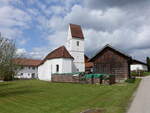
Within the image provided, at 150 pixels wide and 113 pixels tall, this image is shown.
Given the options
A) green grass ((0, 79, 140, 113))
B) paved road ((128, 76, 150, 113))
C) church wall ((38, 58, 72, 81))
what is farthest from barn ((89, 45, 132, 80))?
paved road ((128, 76, 150, 113))

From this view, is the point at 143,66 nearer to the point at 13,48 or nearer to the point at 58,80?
the point at 58,80

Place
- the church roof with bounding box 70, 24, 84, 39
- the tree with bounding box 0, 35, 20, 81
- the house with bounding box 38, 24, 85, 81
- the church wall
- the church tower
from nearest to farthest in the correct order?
the tree with bounding box 0, 35, 20, 81
the church wall
the house with bounding box 38, 24, 85, 81
the church tower
the church roof with bounding box 70, 24, 84, 39

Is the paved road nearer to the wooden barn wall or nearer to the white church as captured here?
the wooden barn wall

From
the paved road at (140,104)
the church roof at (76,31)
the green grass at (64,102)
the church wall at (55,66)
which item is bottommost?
the green grass at (64,102)

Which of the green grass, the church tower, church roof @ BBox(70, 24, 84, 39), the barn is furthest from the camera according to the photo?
church roof @ BBox(70, 24, 84, 39)

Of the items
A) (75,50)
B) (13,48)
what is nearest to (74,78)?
(13,48)

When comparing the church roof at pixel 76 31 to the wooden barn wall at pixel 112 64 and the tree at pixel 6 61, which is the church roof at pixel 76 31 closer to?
the wooden barn wall at pixel 112 64

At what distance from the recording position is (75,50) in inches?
2302

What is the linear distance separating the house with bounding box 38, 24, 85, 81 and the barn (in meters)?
9.13

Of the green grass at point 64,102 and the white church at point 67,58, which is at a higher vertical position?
the white church at point 67,58

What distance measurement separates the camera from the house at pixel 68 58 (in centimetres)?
4850

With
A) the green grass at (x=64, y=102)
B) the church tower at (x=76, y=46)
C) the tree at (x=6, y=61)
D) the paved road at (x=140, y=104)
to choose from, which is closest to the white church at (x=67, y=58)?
the church tower at (x=76, y=46)

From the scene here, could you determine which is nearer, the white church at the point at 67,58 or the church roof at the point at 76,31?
the white church at the point at 67,58

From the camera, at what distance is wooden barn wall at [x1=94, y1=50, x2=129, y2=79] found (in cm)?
3806
